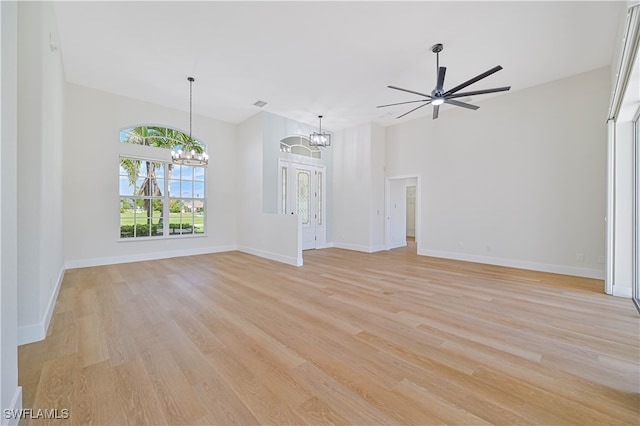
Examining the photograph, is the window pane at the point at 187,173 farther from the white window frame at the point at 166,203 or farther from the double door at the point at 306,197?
the double door at the point at 306,197

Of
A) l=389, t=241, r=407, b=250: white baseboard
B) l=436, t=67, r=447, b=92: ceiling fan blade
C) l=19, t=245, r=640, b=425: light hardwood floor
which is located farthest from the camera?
l=389, t=241, r=407, b=250: white baseboard

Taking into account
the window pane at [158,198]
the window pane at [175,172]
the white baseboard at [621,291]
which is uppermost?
the window pane at [175,172]

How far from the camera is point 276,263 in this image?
5.74 metres

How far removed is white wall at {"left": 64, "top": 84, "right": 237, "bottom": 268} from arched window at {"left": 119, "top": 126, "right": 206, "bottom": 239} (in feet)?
0.54

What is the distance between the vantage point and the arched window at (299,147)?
714 cm

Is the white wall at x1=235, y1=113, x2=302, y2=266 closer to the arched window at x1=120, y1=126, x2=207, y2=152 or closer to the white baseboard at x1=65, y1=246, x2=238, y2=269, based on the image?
the white baseboard at x1=65, y1=246, x2=238, y2=269

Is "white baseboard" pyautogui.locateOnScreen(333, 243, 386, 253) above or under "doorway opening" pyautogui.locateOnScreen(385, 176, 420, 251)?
under

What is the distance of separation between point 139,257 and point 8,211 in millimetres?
5326

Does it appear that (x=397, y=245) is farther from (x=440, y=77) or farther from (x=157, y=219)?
(x=157, y=219)

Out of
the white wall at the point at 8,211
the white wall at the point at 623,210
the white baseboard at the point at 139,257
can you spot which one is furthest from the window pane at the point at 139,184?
the white wall at the point at 623,210

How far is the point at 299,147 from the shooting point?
755cm

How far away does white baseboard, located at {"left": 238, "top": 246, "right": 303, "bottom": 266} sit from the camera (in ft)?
18.1

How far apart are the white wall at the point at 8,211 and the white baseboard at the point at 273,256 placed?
4226 millimetres

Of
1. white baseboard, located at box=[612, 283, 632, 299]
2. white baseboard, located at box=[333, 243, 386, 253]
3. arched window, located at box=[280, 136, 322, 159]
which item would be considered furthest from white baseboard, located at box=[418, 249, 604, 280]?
arched window, located at box=[280, 136, 322, 159]
